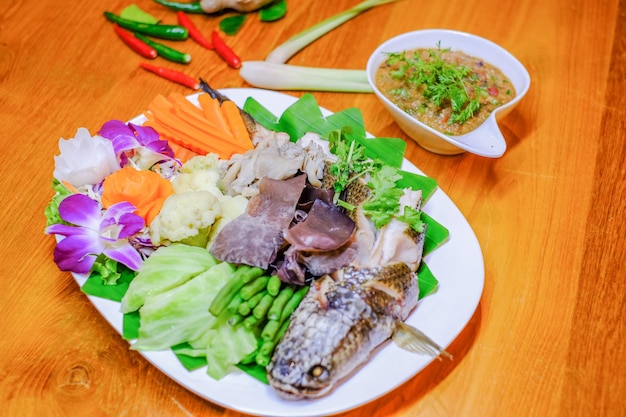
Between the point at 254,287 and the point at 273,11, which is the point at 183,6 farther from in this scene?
the point at 254,287

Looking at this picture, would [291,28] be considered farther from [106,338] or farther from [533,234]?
[106,338]

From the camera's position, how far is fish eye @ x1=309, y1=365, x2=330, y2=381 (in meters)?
1.87

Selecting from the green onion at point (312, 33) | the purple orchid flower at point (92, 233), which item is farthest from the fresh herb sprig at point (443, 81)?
the purple orchid flower at point (92, 233)

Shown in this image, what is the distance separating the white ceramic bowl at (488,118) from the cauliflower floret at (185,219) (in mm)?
1135

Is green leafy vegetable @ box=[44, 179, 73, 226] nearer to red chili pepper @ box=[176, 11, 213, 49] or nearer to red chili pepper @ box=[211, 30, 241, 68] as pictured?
red chili pepper @ box=[211, 30, 241, 68]

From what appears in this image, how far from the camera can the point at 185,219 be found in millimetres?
2242

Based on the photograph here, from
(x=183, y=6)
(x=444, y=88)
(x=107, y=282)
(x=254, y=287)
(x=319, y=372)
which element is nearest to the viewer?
(x=319, y=372)

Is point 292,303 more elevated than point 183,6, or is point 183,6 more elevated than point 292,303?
point 183,6

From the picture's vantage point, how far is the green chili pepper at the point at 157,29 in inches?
142

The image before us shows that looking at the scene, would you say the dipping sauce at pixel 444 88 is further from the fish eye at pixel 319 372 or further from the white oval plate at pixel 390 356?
the fish eye at pixel 319 372

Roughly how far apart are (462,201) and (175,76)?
5.95 ft

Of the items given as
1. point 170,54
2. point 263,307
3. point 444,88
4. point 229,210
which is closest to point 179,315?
point 263,307

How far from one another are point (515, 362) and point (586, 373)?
0.29m

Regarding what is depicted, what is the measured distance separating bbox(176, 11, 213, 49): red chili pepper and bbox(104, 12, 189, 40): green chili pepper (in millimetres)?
→ 44
